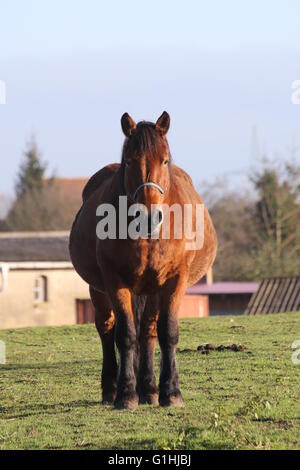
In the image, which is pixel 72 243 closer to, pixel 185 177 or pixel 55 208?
pixel 185 177

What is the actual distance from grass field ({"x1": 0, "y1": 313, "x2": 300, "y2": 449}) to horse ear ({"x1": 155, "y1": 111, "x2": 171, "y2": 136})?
2.41 m

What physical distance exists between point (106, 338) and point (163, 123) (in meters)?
2.43

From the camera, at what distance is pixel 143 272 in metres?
9.01

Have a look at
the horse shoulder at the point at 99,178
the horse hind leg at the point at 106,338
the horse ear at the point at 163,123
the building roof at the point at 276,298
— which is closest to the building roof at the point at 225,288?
the building roof at the point at 276,298

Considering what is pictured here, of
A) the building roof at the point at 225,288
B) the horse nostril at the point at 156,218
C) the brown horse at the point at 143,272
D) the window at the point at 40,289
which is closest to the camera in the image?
the horse nostril at the point at 156,218

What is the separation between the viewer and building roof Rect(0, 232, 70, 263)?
2221 inches

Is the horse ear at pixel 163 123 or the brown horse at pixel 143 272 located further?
the horse ear at pixel 163 123

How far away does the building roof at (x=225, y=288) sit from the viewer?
5250 cm

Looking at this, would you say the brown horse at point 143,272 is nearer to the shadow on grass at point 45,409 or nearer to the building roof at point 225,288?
the shadow on grass at point 45,409

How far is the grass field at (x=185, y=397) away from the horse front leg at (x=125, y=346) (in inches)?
6.1

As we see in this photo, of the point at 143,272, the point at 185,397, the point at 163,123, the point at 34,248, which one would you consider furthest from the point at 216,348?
the point at 34,248

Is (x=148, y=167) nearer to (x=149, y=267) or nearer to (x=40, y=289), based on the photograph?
(x=149, y=267)

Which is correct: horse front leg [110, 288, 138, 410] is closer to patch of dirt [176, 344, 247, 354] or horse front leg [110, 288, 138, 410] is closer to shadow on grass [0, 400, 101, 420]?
shadow on grass [0, 400, 101, 420]

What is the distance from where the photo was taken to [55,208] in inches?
3073
